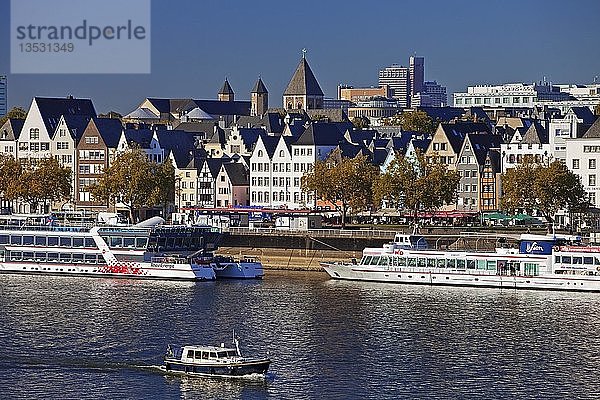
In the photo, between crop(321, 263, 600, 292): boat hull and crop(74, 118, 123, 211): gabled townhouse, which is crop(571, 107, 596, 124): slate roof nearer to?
crop(74, 118, 123, 211): gabled townhouse

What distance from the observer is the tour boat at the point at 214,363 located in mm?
58250

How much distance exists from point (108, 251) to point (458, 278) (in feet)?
66.1

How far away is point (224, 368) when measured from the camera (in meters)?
58.5

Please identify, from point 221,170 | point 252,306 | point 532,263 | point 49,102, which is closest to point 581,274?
point 532,263

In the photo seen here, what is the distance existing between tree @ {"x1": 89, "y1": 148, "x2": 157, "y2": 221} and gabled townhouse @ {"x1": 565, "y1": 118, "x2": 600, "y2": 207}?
103 ft

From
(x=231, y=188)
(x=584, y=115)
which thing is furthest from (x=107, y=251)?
(x=584, y=115)

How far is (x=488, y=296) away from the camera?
3280 inches

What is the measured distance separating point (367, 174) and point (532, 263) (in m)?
34.9

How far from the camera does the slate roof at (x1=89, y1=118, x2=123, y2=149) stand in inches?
5655

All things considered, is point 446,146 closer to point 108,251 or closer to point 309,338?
point 108,251

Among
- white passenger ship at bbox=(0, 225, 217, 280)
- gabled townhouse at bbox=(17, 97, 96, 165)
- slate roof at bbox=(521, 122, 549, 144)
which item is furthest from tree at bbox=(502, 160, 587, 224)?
gabled townhouse at bbox=(17, 97, 96, 165)

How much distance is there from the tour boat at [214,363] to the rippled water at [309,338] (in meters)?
0.53

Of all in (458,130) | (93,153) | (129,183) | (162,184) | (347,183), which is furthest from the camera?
(93,153)

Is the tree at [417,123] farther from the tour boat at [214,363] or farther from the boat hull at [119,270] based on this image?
the tour boat at [214,363]
